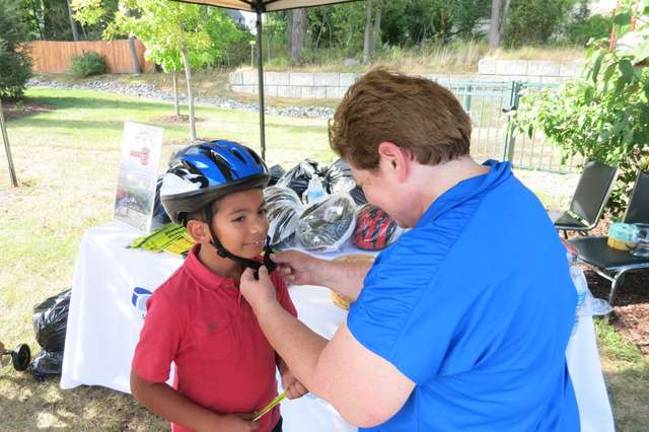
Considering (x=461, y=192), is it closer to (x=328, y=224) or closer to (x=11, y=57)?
(x=328, y=224)

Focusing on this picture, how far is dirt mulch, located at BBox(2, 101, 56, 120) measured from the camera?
1451 cm

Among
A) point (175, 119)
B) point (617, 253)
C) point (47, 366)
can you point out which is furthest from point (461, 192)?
point (175, 119)

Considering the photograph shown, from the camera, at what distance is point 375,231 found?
245 cm

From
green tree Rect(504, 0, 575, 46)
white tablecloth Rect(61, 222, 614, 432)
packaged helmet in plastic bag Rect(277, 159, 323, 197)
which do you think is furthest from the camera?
green tree Rect(504, 0, 575, 46)

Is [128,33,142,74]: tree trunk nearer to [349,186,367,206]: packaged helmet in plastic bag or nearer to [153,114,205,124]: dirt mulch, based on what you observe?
[153,114,205,124]: dirt mulch

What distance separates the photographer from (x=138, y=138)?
274 centimetres

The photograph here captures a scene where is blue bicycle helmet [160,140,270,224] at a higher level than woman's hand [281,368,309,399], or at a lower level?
higher

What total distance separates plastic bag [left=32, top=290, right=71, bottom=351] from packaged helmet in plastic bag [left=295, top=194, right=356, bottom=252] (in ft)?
6.03

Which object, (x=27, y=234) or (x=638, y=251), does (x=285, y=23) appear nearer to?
(x=27, y=234)

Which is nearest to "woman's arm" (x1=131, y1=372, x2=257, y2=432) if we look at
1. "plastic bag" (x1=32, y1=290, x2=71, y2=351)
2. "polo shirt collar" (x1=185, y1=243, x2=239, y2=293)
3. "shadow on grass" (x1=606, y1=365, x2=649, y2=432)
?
"polo shirt collar" (x1=185, y1=243, x2=239, y2=293)

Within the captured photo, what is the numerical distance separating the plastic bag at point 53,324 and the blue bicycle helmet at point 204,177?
2248mm

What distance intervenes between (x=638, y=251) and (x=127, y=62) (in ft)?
87.4

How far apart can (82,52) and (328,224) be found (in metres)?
28.3

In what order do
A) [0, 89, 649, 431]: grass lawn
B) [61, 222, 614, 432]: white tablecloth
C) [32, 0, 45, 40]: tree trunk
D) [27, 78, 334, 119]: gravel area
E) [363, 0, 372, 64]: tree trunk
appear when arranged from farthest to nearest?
[32, 0, 45, 40]: tree trunk
[363, 0, 372, 64]: tree trunk
[27, 78, 334, 119]: gravel area
[0, 89, 649, 431]: grass lawn
[61, 222, 614, 432]: white tablecloth
